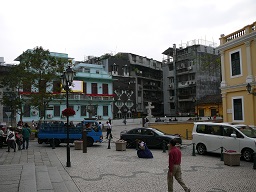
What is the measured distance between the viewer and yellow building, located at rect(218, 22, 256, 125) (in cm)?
2105

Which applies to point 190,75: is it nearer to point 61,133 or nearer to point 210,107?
point 210,107

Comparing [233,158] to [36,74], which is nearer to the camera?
[233,158]

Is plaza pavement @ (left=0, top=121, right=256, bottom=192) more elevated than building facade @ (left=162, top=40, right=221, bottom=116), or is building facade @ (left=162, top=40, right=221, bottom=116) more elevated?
building facade @ (left=162, top=40, right=221, bottom=116)

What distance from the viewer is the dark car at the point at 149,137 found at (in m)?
18.1

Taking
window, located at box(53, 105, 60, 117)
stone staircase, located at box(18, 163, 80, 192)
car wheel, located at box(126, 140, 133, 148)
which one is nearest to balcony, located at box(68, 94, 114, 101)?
window, located at box(53, 105, 60, 117)

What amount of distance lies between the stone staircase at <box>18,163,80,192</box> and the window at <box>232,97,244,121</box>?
53.5 ft

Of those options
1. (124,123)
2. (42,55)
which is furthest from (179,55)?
(42,55)

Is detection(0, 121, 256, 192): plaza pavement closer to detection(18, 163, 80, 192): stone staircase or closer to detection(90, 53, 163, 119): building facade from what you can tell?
detection(18, 163, 80, 192): stone staircase

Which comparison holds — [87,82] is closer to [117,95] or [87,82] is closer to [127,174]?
[117,95]

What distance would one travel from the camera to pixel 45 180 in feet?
30.4

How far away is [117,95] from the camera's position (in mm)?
55000

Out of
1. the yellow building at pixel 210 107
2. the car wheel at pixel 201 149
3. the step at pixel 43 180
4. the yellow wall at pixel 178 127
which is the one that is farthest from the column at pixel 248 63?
the yellow building at pixel 210 107

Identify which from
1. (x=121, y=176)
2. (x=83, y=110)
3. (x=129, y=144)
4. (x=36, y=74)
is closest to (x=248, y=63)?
(x=129, y=144)

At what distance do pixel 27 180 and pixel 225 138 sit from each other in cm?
1013
